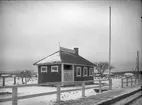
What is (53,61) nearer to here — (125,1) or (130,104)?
(125,1)

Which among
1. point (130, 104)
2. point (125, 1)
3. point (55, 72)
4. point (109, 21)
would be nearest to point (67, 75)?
point (55, 72)

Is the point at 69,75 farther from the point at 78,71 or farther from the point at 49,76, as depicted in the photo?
the point at 49,76

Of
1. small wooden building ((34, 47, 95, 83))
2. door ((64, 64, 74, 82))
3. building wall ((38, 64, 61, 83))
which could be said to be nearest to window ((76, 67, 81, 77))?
small wooden building ((34, 47, 95, 83))

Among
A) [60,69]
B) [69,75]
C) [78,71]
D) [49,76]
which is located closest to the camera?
[60,69]

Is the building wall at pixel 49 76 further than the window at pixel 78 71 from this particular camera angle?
No

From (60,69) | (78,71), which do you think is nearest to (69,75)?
(60,69)

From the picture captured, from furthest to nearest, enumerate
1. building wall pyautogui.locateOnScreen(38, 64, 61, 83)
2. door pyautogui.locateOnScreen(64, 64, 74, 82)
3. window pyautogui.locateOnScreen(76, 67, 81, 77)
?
window pyautogui.locateOnScreen(76, 67, 81, 77)
door pyautogui.locateOnScreen(64, 64, 74, 82)
building wall pyautogui.locateOnScreen(38, 64, 61, 83)

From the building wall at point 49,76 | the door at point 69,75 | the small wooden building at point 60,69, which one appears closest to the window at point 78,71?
the small wooden building at point 60,69

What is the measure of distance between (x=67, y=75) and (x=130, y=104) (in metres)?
15.9

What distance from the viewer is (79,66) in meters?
26.9

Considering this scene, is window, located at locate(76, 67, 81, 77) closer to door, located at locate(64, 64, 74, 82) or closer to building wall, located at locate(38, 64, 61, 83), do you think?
door, located at locate(64, 64, 74, 82)

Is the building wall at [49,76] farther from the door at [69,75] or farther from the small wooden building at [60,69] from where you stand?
the door at [69,75]

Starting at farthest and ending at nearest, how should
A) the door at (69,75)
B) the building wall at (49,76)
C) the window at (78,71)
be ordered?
the window at (78,71) < the door at (69,75) < the building wall at (49,76)

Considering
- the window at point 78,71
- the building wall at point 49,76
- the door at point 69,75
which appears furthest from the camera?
the window at point 78,71
